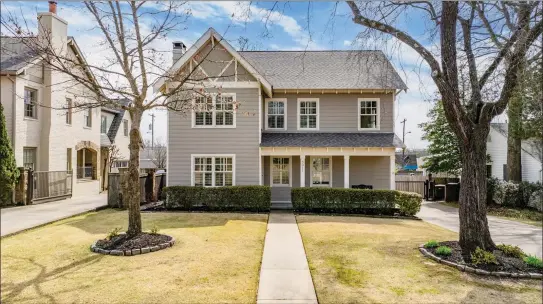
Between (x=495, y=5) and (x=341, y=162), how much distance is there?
30.4 ft

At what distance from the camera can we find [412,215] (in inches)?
343

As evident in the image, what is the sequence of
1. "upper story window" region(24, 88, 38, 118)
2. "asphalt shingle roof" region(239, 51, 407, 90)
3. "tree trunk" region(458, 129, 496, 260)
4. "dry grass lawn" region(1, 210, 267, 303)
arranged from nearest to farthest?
"upper story window" region(24, 88, 38, 118) → "dry grass lawn" region(1, 210, 267, 303) → "tree trunk" region(458, 129, 496, 260) → "asphalt shingle roof" region(239, 51, 407, 90)

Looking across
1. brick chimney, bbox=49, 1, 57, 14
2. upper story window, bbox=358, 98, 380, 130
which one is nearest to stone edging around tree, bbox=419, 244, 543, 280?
brick chimney, bbox=49, 1, 57, 14

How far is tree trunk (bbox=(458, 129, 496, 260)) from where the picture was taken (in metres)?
3.74

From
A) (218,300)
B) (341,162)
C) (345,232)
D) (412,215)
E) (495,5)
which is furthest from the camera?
(341,162)

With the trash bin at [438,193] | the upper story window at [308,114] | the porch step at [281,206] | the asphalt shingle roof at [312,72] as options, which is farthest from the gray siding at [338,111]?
the porch step at [281,206]

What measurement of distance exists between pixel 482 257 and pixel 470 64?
2.37 m

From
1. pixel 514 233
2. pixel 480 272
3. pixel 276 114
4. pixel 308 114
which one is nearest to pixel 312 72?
pixel 308 114

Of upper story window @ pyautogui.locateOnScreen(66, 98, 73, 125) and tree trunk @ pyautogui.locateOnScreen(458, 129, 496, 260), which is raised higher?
upper story window @ pyautogui.locateOnScreen(66, 98, 73, 125)

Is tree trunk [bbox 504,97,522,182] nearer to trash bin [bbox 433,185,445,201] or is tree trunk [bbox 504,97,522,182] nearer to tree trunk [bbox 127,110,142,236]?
tree trunk [bbox 127,110,142,236]

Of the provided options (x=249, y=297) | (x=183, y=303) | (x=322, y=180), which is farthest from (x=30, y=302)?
(x=322, y=180)

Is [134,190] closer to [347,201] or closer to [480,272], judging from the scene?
[480,272]

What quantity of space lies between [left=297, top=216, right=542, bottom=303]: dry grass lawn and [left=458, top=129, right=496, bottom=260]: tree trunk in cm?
59

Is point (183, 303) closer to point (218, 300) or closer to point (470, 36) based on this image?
point (218, 300)
